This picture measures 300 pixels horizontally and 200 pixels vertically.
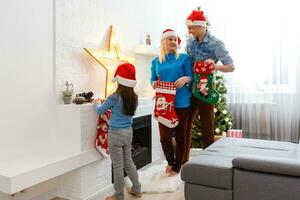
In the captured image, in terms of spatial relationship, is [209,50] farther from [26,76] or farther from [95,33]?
[26,76]

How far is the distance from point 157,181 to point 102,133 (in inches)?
30.0

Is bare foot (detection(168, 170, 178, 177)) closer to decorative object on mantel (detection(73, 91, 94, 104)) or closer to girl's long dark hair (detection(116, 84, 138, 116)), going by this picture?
girl's long dark hair (detection(116, 84, 138, 116))

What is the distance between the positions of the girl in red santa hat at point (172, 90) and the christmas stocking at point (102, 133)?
573 millimetres

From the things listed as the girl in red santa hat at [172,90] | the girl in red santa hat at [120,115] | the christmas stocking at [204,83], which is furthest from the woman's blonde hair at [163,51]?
the girl in red santa hat at [120,115]

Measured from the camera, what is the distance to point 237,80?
4402 millimetres

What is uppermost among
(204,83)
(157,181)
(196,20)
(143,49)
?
(196,20)

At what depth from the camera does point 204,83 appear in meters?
2.80

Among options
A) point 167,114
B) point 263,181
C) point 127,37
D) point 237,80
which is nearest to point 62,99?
point 167,114

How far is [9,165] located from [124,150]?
36.0 inches

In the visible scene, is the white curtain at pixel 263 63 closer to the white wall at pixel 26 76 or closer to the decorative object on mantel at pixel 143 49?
the decorative object on mantel at pixel 143 49

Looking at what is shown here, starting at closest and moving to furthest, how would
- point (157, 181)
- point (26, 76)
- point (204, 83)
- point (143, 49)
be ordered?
point (26, 76) < point (204, 83) < point (157, 181) < point (143, 49)

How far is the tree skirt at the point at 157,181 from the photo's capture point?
107 inches

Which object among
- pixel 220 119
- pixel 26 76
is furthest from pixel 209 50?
pixel 26 76

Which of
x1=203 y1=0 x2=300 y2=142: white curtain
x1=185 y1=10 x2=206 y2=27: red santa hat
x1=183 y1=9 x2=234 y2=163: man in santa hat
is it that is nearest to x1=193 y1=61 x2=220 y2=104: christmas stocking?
x1=183 y1=9 x2=234 y2=163: man in santa hat
